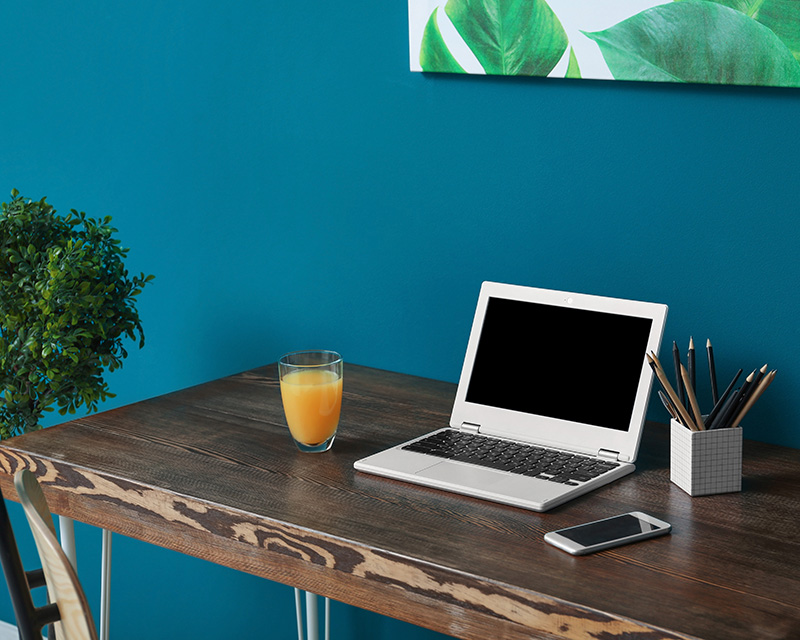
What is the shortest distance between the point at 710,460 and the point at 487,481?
0.28 meters

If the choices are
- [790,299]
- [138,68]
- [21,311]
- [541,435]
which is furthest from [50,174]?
[790,299]

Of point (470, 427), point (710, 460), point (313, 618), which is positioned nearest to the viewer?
point (710, 460)

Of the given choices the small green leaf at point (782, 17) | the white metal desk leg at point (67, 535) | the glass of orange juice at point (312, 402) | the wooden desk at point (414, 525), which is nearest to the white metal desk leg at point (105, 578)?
the white metal desk leg at point (67, 535)

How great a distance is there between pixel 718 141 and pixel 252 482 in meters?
0.82

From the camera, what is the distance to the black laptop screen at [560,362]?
133cm

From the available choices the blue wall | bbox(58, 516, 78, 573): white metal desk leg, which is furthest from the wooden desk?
the blue wall

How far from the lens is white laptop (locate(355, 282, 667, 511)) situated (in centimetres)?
126

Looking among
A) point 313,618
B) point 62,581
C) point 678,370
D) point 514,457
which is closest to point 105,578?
point 313,618

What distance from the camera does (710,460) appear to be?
1.20m

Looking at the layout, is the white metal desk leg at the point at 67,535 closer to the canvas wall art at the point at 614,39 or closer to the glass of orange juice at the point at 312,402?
the glass of orange juice at the point at 312,402

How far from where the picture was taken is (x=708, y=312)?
57.5 inches

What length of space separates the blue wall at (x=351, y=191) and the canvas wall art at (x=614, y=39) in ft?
0.11

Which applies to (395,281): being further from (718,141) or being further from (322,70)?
(718,141)

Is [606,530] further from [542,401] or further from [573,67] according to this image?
[573,67]
